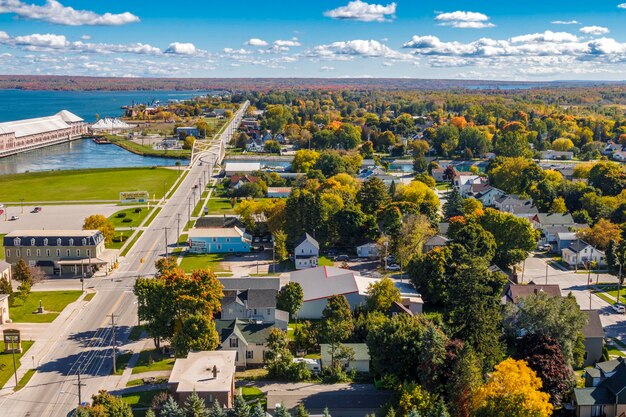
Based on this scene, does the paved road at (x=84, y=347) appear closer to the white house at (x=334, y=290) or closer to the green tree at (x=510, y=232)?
the white house at (x=334, y=290)

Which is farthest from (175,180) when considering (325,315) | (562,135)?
(562,135)

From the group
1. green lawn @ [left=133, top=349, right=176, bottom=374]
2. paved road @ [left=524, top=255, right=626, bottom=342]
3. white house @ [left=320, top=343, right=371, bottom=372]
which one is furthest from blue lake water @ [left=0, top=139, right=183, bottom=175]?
white house @ [left=320, top=343, right=371, bottom=372]

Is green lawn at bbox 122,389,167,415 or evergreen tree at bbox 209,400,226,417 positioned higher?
evergreen tree at bbox 209,400,226,417

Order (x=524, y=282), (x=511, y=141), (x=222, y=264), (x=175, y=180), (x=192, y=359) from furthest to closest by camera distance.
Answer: (x=511, y=141)
(x=175, y=180)
(x=222, y=264)
(x=524, y=282)
(x=192, y=359)

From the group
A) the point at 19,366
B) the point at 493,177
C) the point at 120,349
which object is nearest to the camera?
the point at 19,366

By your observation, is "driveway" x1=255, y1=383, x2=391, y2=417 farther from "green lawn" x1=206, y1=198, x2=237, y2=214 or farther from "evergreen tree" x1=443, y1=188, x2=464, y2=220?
"green lawn" x1=206, y1=198, x2=237, y2=214

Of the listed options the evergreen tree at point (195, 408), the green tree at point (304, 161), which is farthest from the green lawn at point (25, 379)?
the green tree at point (304, 161)

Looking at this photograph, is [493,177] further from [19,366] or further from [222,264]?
[19,366]

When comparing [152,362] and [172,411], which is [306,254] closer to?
[152,362]
